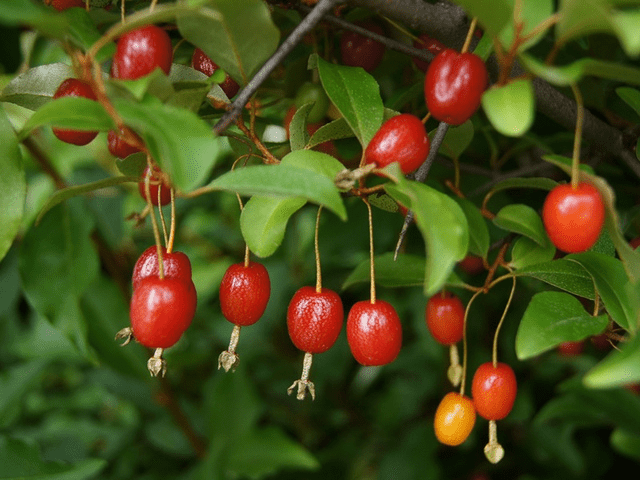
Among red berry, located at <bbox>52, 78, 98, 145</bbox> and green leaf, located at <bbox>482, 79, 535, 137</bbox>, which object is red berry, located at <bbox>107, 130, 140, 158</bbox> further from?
green leaf, located at <bbox>482, 79, 535, 137</bbox>

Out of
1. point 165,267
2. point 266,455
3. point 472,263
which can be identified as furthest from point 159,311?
point 266,455

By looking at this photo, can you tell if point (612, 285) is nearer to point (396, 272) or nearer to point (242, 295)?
point (396, 272)

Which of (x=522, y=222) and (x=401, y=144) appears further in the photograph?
(x=522, y=222)

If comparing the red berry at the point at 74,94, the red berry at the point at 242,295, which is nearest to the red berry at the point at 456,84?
the red berry at the point at 242,295

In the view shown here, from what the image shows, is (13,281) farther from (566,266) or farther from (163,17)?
(566,266)

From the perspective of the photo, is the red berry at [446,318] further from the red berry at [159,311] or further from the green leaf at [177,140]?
the green leaf at [177,140]

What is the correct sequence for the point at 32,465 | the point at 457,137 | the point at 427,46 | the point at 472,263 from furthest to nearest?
1. the point at 472,263
2. the point at 32,465
3. the point at 457,137
4. the point at 427,46

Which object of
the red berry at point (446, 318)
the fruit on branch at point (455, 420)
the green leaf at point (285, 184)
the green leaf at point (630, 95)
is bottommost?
the fruit on branch at point (455, 420)
